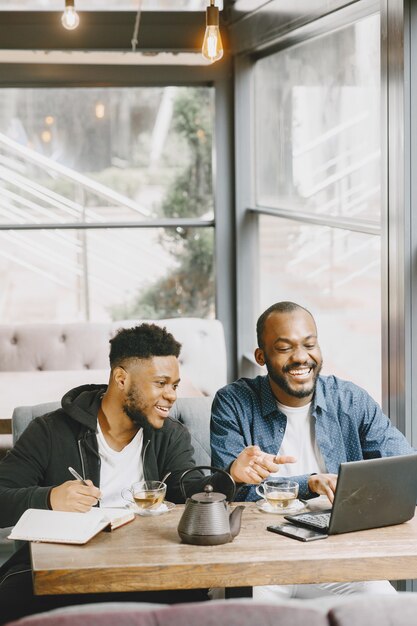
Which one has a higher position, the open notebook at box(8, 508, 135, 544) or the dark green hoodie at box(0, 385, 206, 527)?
the dark green hoodie at box(0, 385, 206, 527)

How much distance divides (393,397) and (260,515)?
88 cm

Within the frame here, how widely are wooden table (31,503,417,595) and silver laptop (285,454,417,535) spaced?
49 millimetres

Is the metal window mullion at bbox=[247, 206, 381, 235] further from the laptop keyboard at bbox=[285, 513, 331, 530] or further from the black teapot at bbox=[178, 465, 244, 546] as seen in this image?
the black teapot at bbox=[178, 465, 244, 546]

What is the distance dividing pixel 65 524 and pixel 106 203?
345 centimetres

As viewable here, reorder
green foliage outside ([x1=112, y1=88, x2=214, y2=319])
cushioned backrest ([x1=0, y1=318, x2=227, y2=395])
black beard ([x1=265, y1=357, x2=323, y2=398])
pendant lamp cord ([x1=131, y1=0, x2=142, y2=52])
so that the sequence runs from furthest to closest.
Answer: green foliage outside ([x1=112, y1=88, x2=214, y2=319]) → pendant lamp cord ([x1=131, y1=0, x2=142, y2=52]) → cushioned backrest ([x1=0, y1=318, x2=227, y2=395]) → black beard ([x1=265, y1=357, x2=323, y2=398])

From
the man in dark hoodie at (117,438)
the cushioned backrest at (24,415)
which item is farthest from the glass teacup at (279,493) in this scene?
the cushioned backrest at (24,415)

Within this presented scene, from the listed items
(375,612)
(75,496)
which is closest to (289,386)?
(75,496)

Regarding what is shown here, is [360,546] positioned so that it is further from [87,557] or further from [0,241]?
[0,241]

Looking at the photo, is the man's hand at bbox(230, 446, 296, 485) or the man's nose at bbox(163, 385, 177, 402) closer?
the man's hand at bbox(230, 446, 296, 485)

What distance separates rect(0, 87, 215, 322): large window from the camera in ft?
17.8

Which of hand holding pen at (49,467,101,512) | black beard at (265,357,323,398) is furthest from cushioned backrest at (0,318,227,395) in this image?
hand holding pen at (49,467,101,512)

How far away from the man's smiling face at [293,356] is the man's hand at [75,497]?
2.25 ft

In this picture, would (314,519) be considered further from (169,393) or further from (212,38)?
(212,38)

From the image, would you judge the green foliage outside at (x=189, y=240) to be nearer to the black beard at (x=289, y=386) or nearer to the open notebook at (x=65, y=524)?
the black beard at (x=289, y=386)
